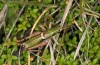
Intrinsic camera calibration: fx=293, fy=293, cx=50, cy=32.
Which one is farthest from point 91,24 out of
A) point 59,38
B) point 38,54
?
point 38,54

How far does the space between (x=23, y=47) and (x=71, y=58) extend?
320 mm

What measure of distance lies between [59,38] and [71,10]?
21 cm

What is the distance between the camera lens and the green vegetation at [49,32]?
189 cm

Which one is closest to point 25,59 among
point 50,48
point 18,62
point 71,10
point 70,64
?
point 18,62

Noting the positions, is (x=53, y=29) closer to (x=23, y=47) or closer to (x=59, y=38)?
(x=59, y=38)

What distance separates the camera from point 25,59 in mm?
1908

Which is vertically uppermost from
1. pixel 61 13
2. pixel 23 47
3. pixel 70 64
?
pixel 61 13

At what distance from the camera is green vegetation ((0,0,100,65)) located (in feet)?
6.22

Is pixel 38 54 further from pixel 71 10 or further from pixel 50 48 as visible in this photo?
pixel 71 10

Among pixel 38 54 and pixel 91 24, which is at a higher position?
pixel 91 24

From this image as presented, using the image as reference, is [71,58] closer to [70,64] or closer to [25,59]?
[70,64]

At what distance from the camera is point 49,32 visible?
189 centimetres

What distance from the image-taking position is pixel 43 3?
1.95 meters

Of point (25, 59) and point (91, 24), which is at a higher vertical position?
point (91, 24)
